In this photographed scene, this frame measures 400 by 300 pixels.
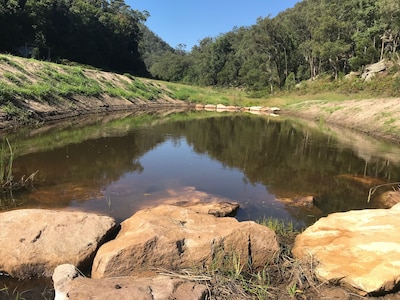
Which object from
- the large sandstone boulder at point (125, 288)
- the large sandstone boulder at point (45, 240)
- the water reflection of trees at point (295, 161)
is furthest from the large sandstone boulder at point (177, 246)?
the water reflection of trees at point (295, 161)

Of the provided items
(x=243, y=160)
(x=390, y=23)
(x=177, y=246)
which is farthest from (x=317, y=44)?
(x=177, y=246)

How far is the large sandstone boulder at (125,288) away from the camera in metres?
4.27

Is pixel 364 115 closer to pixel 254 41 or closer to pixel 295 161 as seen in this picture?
pixel 295 161

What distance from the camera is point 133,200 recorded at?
387 inches

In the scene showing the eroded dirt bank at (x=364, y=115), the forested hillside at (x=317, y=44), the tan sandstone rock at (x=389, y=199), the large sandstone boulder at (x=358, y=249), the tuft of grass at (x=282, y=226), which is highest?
the forested hillside at (x=317, y=44)

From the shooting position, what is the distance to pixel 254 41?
67000mm

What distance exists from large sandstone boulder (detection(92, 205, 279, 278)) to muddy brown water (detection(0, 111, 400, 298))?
8.57 ft

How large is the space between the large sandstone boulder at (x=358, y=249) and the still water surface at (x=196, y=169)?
2.14 m

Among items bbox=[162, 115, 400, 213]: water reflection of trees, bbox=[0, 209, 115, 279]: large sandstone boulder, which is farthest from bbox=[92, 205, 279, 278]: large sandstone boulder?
bbox=[162, 115, 400, 213]: water reflection of trees

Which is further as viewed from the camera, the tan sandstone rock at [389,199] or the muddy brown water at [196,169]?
the tan sandstone rock at [389,199]

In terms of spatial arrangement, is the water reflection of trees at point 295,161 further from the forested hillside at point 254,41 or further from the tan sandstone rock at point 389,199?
the forested hillside at point 254,41

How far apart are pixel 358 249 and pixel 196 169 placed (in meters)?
9.27

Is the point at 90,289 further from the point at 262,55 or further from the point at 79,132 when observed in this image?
the point at 262,55

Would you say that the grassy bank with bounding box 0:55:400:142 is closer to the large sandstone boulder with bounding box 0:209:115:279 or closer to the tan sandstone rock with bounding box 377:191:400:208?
the tan sandstone rock with bounding box 377:191:400:208
